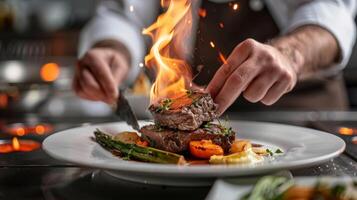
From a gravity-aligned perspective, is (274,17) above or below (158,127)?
below

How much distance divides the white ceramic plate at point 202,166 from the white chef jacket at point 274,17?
28.6 inches

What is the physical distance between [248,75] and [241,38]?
1.31m

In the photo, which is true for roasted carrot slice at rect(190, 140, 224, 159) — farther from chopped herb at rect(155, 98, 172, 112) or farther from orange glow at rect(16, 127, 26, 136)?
orange glow at rect(16, 127, 26, 136)

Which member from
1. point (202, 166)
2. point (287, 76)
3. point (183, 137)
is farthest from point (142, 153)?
point (287, 76)

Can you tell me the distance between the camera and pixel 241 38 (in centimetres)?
258

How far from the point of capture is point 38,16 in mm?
4258

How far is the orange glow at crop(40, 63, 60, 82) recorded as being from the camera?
413 cm

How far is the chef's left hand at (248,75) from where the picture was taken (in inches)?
50.5

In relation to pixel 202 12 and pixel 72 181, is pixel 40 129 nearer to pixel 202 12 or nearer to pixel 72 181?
pixel 72 181

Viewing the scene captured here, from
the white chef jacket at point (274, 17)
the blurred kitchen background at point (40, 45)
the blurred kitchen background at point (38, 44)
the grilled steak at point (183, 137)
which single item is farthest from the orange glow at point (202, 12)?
the blurred kitchen background at point (38, 44)

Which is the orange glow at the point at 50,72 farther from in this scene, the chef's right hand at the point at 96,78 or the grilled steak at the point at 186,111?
the grilled steak at the point at 186,111

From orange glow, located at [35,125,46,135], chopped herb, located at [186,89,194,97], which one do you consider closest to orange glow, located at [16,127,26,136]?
orange glow, located at [35,125,46,135]

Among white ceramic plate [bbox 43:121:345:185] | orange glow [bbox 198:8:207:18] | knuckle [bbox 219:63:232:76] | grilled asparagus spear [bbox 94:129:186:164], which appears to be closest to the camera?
white ceramic plate [bbox 43:121:345:185]

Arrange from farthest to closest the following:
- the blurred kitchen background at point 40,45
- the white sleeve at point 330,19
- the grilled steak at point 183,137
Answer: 1. the blurred kitchen background at point 40,45
2. the white sleeve at point 330,19
3. the grilled steak at point 183,137
